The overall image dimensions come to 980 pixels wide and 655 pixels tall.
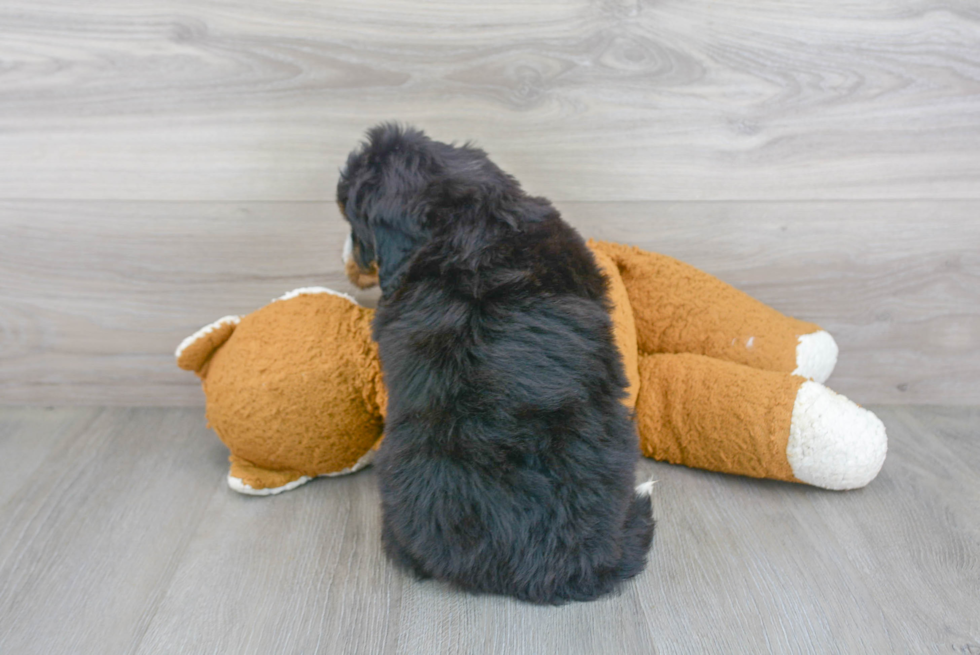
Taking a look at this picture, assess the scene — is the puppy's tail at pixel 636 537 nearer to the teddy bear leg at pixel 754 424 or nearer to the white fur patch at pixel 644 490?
the white fur patch at pixel 644 490

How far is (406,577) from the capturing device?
762mm

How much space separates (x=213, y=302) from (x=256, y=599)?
523 mm

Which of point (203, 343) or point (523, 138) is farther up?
point (523, 138)

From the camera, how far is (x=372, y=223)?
698 millimetres

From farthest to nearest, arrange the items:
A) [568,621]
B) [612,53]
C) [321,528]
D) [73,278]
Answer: [73,278]
[612,53]
[321,528]
[568,621]

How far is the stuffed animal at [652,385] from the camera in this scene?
33.2 inches

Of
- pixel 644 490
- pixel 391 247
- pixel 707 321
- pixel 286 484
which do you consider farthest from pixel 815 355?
pixel 286 484

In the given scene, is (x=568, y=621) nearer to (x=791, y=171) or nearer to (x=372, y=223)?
(x=372, y=223)

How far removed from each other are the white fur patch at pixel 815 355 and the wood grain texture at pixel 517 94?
22 cm

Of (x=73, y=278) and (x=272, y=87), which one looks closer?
(x=272, y=87)

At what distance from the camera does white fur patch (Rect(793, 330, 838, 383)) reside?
3.08 ft

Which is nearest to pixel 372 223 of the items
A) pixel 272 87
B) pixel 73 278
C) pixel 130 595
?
pixel 272 87

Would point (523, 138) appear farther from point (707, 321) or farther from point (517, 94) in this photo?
point (707, 321)

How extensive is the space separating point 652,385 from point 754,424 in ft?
0.47
